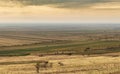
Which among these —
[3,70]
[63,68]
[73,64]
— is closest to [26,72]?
[3,70]

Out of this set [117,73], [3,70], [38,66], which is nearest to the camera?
[117,73]

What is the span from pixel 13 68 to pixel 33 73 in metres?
9.74

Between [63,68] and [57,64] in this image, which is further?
[57,64]

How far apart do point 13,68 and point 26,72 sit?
767 cm

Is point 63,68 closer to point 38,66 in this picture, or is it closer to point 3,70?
point 38,66

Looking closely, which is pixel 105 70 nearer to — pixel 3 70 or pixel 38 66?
pixel 38 66

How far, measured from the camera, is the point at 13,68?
7288 cm

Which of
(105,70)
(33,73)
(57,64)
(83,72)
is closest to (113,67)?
(105,70)

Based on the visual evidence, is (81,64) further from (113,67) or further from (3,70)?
(3,70)

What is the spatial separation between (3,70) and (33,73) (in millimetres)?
8558


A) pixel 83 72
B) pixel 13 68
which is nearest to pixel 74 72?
pixel 83 72

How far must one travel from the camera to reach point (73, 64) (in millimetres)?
79750

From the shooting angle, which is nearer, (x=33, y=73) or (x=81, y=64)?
(x=33, y=73)

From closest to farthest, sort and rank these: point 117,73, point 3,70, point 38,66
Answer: point 117,73 → point 3,70 → point 38,66
